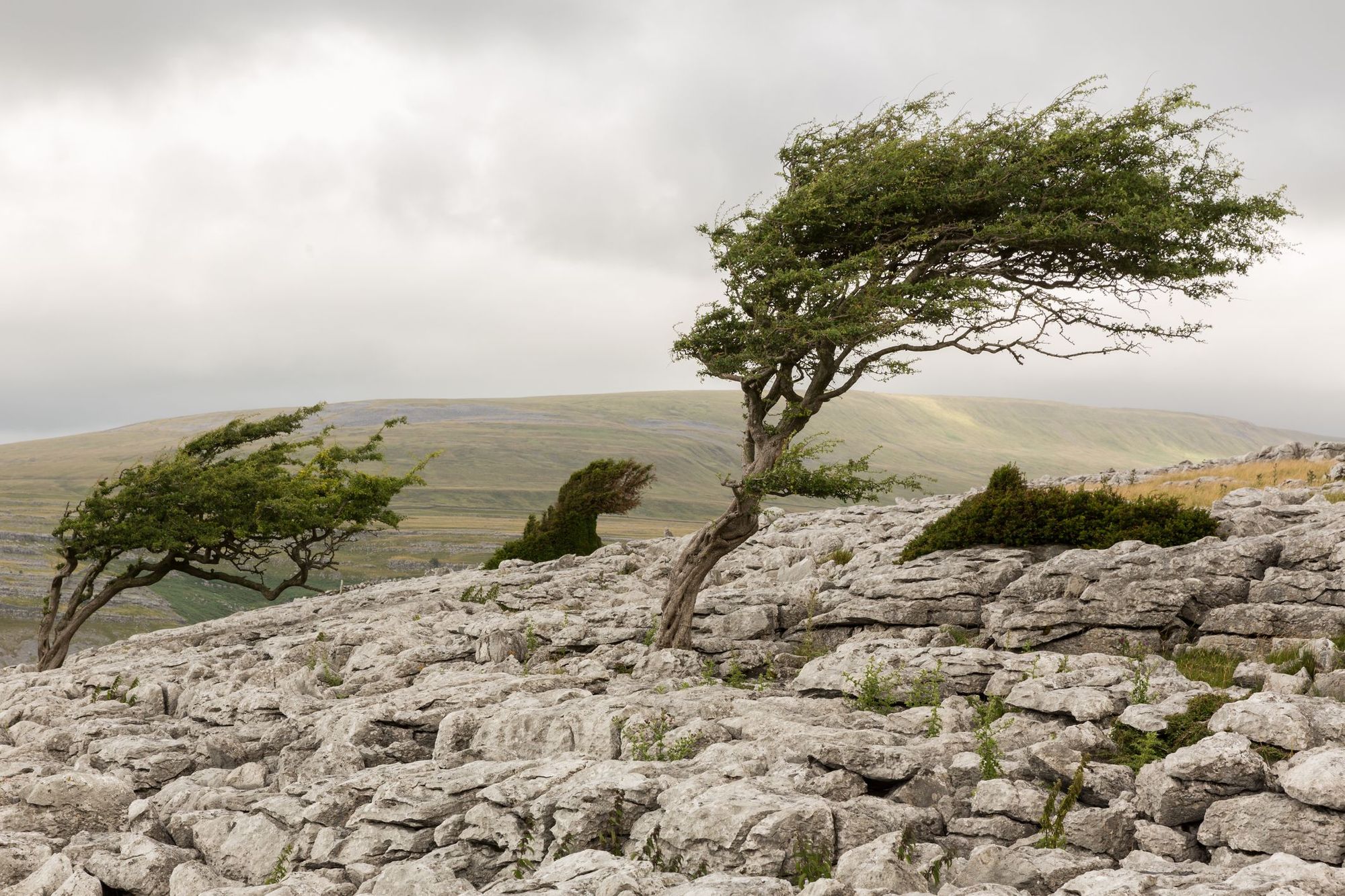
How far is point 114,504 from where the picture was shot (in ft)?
111

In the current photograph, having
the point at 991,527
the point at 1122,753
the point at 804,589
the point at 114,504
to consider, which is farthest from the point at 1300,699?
the point at 114,504

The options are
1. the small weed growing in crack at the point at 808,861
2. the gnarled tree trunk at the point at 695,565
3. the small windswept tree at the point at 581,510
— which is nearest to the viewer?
the small weed growing in crack at the point at 808,861

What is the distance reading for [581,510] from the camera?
41781 millimetres

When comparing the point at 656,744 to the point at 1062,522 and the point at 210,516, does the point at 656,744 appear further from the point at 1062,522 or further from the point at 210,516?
the point at 210,516

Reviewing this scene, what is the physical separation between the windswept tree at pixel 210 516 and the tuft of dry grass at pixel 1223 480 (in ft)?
100

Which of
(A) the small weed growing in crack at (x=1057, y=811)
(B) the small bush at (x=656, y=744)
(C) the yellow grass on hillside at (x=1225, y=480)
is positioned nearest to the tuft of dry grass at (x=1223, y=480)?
(C) the yellow grass on hillside at (x=1225, y=480)

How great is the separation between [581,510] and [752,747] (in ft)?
97.6

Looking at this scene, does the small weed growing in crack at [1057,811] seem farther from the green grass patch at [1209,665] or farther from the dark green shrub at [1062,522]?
the dark green shrub at [1062,522]

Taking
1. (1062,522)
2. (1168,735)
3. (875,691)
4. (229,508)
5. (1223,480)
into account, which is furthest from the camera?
(1223,480)

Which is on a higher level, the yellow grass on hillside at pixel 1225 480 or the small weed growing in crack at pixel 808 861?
the yellow grass on hillside at pixel 1225 480

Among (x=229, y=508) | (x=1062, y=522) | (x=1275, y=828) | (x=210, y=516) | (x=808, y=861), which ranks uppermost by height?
(x=1062, y=522)

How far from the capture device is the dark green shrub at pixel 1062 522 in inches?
832

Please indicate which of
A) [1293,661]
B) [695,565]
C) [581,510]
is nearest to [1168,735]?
[1293,661]

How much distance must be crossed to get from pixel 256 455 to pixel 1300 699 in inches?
1498
